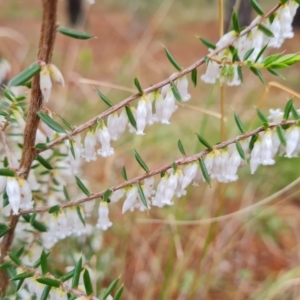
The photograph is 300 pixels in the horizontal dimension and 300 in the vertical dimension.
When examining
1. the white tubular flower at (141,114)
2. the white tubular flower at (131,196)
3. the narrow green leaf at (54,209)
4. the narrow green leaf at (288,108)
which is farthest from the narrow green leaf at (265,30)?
the narrow green leaf at (54,209)

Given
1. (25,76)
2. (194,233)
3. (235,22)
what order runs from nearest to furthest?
(25,76)
(235,22)
(194,233)

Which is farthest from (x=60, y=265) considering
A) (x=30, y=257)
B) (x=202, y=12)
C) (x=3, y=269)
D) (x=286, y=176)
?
(x=202, y=12)

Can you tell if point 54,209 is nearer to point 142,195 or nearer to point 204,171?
point 142,195

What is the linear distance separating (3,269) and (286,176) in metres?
1.84

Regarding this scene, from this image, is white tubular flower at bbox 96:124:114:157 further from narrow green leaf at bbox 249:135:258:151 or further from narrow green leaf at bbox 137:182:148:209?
narrow green leaf at bbox 249:135:258:151

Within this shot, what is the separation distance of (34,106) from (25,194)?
0.15 m

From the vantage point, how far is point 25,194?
2.49ft

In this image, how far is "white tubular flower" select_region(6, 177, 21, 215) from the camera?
713mm

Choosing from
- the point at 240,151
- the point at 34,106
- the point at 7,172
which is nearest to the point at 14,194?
the point at 7,172

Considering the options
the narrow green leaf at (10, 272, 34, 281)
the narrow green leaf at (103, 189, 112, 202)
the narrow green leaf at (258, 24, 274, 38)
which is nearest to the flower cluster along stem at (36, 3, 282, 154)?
the narrow green leaf at (258, 24, 274, 38)

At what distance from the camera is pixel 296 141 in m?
0.70

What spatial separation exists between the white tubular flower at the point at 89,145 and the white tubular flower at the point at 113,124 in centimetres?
3

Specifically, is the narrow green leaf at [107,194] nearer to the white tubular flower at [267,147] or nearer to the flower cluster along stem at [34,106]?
the flower cluster along stem at [34,106]

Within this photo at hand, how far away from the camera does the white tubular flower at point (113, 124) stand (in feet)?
2.46
